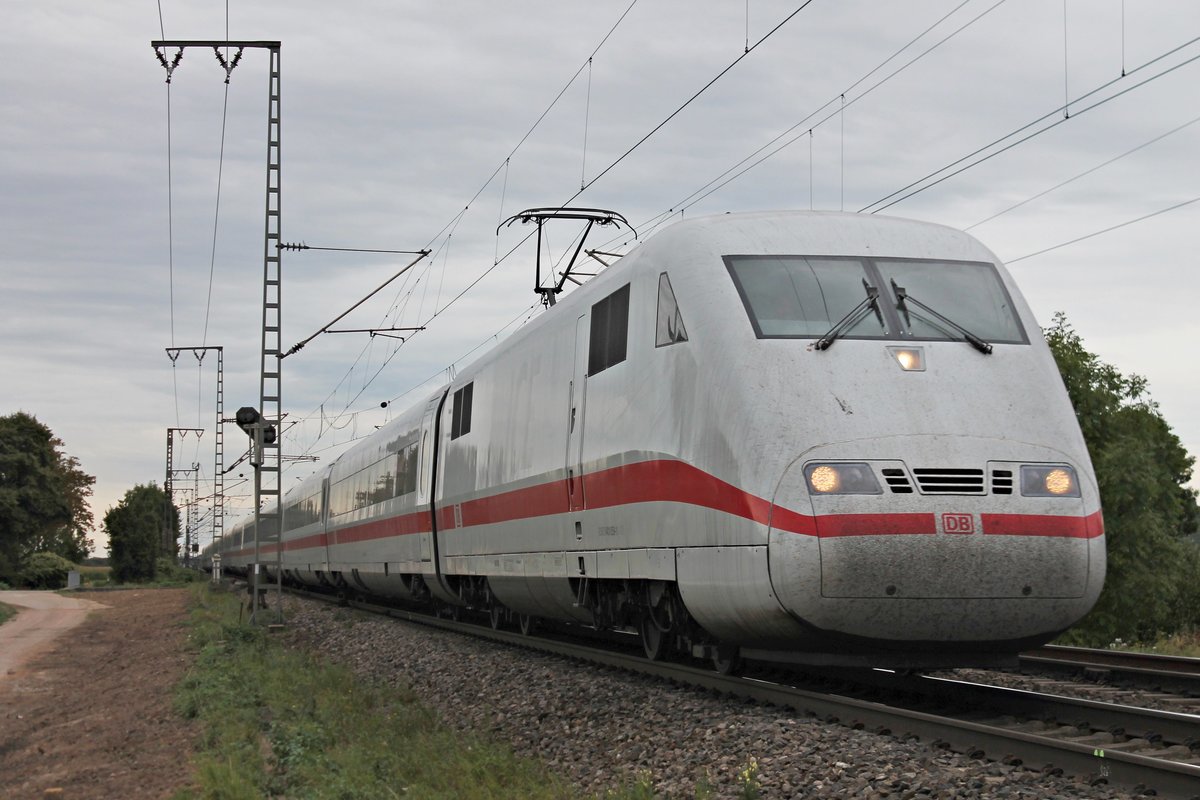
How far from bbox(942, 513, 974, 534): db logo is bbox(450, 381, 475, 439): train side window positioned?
10.6 m

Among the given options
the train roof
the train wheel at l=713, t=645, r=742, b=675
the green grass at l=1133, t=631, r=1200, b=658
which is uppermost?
the train roof

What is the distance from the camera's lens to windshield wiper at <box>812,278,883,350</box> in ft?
30.0

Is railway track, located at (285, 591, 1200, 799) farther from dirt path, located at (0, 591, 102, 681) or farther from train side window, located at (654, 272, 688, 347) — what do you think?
dirt path, located at (0, 591, 102, 681)

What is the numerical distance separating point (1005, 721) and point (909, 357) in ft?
7.95

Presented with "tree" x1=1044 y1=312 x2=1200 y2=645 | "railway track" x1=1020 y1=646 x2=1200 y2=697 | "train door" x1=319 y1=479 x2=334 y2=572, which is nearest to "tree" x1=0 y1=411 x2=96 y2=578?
"train door" x1=319 y1=479 x2=334 y2=572

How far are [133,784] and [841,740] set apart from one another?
5093 mm

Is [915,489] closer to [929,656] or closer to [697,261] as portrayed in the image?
[929,656]

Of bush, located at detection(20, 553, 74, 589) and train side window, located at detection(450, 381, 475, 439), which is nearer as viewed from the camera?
train side window, located at detection(450, 381, 475, 439)

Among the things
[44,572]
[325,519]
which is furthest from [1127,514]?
[44,572]

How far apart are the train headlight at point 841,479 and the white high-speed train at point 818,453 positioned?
1 centimetres

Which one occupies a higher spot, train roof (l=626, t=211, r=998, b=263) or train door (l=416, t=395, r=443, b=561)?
train roof (l=626, t=211, r=998, b=263)

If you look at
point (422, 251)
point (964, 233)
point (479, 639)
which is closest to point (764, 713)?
point (964, 233)

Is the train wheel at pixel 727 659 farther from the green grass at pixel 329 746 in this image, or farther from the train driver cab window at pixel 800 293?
the train driver cab window at pixel 800 293

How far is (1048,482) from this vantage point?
849 cm
